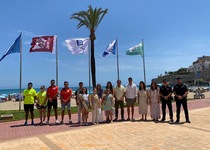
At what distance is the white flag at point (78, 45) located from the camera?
19594mm

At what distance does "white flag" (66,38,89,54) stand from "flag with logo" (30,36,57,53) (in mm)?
1405

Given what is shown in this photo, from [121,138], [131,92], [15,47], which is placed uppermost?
[15,47]

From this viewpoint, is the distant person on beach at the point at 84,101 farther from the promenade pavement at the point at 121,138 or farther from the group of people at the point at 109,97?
the promenade pavement at the point at 121,138

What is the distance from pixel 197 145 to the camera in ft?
21.5

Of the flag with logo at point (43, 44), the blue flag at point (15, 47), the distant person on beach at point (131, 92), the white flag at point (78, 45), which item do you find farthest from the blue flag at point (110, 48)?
the distant person on beach at point (131, 92)

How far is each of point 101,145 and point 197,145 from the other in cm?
259

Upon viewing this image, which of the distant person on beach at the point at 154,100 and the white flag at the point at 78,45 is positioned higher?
the white flag at the point at 78,45

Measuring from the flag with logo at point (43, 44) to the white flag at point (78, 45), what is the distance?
1405 mm

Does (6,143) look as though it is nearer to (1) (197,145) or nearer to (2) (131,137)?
(2) (131,137)

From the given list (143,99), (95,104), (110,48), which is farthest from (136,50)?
(95,104)

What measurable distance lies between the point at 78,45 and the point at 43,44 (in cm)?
287

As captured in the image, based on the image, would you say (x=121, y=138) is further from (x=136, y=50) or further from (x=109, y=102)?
(x=136, y=50)

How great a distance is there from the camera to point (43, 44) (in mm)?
18344

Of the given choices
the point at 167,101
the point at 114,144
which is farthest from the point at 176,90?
the point at 114,144
